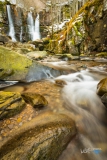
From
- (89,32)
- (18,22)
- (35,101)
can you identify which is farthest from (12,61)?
(18,22)

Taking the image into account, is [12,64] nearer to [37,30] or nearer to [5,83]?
[5,83]

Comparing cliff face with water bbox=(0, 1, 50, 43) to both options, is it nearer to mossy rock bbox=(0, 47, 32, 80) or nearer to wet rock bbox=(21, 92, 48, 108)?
mossy rock bbox=(0, 47, 32, 80)

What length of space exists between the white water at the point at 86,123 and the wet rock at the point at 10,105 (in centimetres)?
119

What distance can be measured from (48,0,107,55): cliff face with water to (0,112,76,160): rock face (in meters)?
12.7

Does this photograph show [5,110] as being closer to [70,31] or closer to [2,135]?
[2,135]

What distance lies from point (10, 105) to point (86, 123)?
1599mm

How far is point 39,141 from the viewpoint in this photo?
1488 mm

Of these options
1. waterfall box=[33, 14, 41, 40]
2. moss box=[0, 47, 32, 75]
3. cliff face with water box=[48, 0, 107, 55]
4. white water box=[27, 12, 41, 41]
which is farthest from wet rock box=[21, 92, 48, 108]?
waterfall box=[33, 14, 41, 40]

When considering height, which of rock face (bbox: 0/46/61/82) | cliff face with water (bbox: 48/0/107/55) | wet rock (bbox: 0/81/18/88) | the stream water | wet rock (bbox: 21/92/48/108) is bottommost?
the stream water

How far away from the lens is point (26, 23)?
105 feet

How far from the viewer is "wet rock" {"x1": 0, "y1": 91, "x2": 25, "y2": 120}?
2.05 m

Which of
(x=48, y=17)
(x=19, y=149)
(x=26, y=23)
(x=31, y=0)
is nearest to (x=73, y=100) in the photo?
(x=19, y=149)

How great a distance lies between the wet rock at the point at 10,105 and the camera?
2.05 meters

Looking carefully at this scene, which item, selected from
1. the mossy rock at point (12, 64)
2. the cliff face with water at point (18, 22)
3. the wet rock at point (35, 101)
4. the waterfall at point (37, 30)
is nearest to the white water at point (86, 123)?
the wet rock at point (35, 101)
